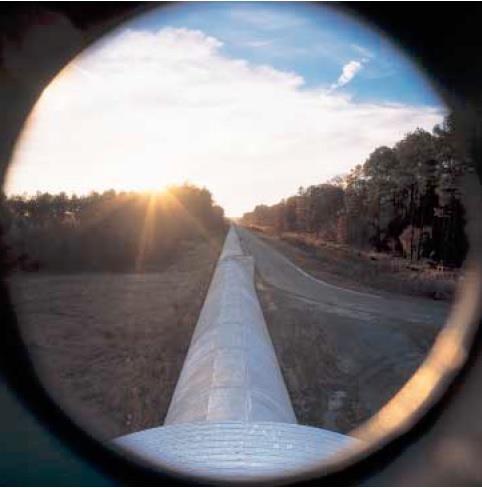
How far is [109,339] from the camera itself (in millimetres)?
7605

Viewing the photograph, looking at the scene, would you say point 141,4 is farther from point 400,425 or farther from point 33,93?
point 400,425

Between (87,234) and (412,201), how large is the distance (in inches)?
432

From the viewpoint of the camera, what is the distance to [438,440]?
10.7ft

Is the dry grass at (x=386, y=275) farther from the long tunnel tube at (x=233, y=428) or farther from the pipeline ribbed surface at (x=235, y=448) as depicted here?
the pipeline ribbed surface at (x=235, y=448)

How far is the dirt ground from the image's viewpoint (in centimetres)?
500

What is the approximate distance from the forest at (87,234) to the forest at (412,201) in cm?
799

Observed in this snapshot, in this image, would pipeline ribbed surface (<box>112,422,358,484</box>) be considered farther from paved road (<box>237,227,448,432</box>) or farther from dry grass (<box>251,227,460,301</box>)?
dry grass (<box>251,227,460,301</box>)

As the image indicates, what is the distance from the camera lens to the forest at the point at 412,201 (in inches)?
669

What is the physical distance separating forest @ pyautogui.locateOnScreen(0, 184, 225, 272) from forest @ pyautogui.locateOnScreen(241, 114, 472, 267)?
799 cm

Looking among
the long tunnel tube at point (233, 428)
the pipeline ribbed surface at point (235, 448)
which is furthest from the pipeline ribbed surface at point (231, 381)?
the pipeline ribbed surface at point (235, 448)

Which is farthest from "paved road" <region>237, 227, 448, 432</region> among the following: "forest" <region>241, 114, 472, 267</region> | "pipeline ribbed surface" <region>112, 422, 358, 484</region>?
"forest" <region>241, 114, 472, 267</region>

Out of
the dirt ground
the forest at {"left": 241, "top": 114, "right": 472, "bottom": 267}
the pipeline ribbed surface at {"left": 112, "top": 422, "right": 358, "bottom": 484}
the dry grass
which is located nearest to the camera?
the pipeline ribbed surface at {"left": 112, "top": 422, "right": 358, "bottom": 484}

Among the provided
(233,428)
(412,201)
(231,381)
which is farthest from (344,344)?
(412,201)

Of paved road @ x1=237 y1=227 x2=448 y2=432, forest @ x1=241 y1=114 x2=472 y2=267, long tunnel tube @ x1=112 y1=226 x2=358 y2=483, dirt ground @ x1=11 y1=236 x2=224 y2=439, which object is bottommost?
dirt ground @ x1=11 y1=236 x2=224 y2=439
